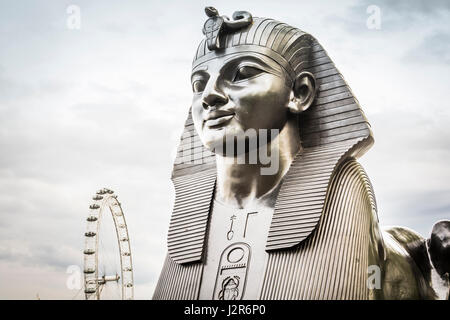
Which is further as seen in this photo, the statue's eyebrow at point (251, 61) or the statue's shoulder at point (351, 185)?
the statue's eyebrow at point (251, 61)

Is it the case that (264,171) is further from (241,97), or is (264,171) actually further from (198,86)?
(198,86)

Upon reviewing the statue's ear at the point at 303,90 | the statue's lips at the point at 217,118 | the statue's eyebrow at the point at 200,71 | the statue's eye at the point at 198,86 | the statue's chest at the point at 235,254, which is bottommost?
the statue's chest at the point at 235,254

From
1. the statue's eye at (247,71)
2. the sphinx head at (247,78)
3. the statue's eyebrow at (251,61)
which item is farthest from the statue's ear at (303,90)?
the statue's eye at (247,71)

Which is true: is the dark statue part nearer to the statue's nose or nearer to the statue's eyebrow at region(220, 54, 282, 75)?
the statue's eyebrow at region(220, 54, 282, 75)

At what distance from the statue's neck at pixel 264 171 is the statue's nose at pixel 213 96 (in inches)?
23.8

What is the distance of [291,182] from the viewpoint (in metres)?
6.45

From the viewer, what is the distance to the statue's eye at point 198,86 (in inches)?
268

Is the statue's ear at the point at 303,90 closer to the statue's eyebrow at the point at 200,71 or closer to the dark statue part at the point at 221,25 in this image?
the dark statue part at the point at 221,25

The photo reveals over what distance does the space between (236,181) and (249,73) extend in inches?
43.8

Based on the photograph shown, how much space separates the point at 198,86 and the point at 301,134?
1.20 meters
